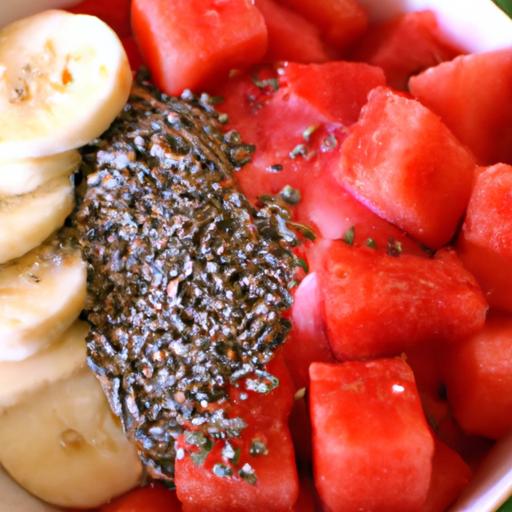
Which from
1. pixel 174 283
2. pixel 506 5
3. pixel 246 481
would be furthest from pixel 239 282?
pixel 506 5

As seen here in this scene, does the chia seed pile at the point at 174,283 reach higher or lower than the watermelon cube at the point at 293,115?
lower

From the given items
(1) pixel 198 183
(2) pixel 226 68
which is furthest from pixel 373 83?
(1) pixel 198 183

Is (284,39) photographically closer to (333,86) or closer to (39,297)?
(333,86)

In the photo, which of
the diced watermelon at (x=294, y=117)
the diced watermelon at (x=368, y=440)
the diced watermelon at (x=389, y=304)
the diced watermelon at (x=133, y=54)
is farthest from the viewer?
the diced watermelon at (x=133, y=54)

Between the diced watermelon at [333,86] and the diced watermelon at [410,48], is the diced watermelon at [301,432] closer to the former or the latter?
the diced watermelon at [333,86]

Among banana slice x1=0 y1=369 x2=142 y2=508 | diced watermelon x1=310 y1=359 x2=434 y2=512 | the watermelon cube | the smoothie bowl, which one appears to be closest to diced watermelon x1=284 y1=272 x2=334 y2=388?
the smoothie bowl

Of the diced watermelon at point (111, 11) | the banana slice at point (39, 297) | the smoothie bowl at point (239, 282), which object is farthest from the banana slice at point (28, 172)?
the diced watermelon at point (111, 11)

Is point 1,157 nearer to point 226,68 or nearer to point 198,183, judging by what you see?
point 198,183
